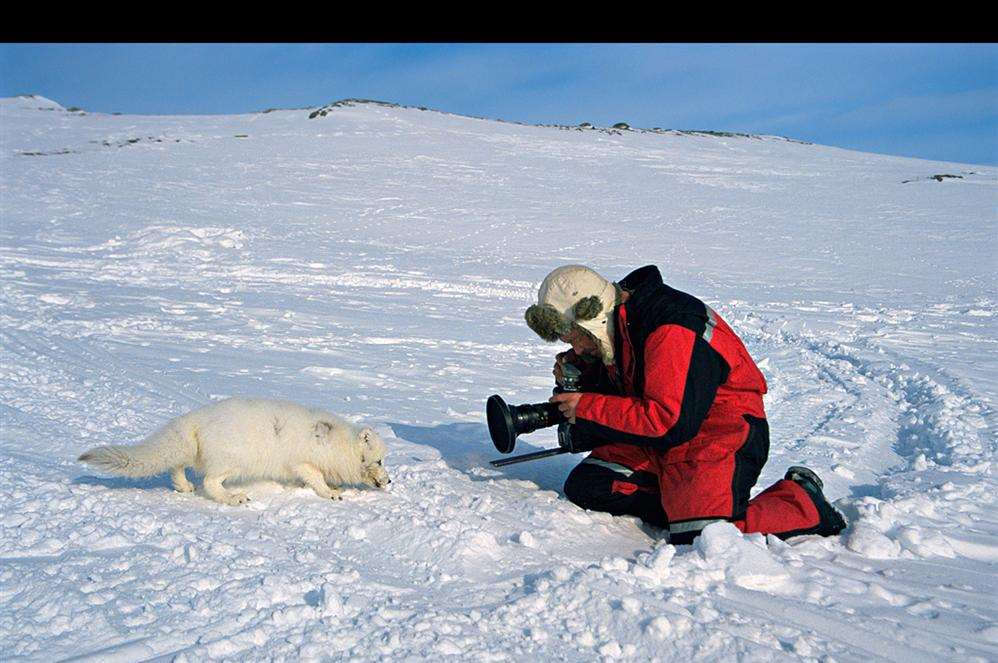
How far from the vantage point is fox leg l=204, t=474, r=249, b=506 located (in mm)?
3721

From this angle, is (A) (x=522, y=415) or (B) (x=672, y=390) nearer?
(B) (x=672, y=390)

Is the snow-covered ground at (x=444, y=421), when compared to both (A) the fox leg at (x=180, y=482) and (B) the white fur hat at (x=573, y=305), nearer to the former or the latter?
(A) the fox leg at (x=180, y=482)

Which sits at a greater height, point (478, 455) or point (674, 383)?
point (674, 383)

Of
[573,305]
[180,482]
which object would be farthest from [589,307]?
[180,482]

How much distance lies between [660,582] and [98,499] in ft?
8.40

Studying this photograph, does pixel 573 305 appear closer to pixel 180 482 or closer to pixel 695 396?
pixel 695 396

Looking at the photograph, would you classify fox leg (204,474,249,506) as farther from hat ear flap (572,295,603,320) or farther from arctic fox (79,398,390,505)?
hat ear flap (572,295,603,320)

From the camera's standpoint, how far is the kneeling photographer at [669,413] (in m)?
3.49

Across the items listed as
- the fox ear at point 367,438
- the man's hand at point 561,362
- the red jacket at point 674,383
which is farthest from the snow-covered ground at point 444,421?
the man's hand at point 561,362

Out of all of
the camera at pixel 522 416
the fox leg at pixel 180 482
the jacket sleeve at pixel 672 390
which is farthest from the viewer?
the camera at pixel 522 416

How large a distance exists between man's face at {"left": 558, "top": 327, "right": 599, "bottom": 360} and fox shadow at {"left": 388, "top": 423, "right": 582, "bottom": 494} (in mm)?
874

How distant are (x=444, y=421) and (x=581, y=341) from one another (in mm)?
2009

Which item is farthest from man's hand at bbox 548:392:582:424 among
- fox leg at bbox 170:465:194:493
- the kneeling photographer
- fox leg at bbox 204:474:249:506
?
fox leg at bbox 170:465:194:493

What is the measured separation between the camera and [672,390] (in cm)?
347
